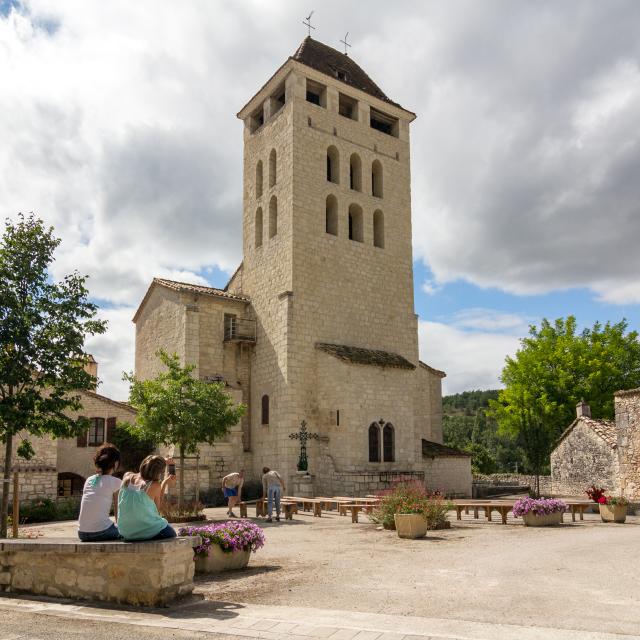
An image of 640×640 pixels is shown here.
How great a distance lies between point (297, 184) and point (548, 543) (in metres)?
18.3

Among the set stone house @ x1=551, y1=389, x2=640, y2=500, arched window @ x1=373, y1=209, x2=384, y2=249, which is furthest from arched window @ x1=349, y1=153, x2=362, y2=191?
stone house @ x1=551, y1=389, x2=640, y2=500

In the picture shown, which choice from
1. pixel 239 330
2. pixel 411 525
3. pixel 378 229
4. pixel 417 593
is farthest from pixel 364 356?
pixel 417 593

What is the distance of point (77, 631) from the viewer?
5.55m

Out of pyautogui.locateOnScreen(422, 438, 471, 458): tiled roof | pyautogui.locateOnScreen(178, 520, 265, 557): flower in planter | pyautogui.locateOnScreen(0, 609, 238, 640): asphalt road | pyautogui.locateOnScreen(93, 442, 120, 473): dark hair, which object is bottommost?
pyautogui.locateOnScreen(0, 609, 238, 640): asphalt road

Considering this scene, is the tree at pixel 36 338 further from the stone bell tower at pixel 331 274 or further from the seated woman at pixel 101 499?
the stone bell tower at pixel 331 274

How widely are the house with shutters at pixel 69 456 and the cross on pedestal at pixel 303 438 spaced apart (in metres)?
6.94

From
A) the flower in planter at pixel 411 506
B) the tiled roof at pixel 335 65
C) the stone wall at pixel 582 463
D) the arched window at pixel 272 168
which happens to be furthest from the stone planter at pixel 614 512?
the tiled roof at pixel 335 65

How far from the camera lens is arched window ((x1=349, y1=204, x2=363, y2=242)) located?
28348 mm

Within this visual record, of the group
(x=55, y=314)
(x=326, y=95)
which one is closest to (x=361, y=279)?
(x=326, y=95)

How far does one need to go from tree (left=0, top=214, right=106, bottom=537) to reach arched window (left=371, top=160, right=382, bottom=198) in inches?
736

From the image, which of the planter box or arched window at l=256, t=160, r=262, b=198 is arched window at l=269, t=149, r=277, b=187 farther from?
the planter box

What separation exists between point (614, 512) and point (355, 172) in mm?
18472

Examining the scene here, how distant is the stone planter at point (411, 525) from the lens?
12789 mm

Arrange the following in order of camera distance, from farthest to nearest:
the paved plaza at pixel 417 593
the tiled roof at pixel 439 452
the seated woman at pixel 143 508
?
the tiled roof at pixel 439 452
the seated woman at pixel 143 508
the paved plaza at pixel 417 593
